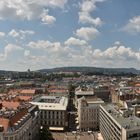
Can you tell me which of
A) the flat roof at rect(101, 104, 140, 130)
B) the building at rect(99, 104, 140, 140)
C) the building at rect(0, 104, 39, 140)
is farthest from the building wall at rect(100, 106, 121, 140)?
the building at rect(0, 104, 39, 140)

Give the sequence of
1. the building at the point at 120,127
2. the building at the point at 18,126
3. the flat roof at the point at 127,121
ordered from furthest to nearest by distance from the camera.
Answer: the flat roof at the point at 127,121, the building at the point at 120,127, the building at the point at 18,126

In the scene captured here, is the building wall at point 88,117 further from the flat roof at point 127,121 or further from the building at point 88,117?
the flat roof at point 127,121

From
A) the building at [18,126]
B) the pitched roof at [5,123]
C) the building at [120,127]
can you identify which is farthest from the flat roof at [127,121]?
the pitched roof at [5,123]

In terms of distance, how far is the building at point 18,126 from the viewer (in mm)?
97938

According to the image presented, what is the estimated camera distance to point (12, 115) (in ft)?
357

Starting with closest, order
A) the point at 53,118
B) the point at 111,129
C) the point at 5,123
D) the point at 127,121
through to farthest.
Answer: the point at 5,123 < the point at 127,121 < the point at 111,129 < the point at 53,118

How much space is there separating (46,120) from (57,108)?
8.00 meters

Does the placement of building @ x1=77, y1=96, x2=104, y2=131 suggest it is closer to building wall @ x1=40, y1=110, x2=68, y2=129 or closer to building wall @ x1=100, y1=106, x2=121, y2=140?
building wall @ x1=40, y1=110, x2=68, y2=129

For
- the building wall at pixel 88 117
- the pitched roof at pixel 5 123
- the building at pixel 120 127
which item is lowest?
the building wall at pixel 88 117

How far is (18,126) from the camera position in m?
104

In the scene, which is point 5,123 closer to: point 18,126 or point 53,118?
point 18,126

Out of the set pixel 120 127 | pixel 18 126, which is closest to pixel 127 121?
pixel 120 127

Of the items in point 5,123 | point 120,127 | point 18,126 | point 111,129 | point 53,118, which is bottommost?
point 53,118

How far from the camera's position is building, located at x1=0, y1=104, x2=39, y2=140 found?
321 ft
